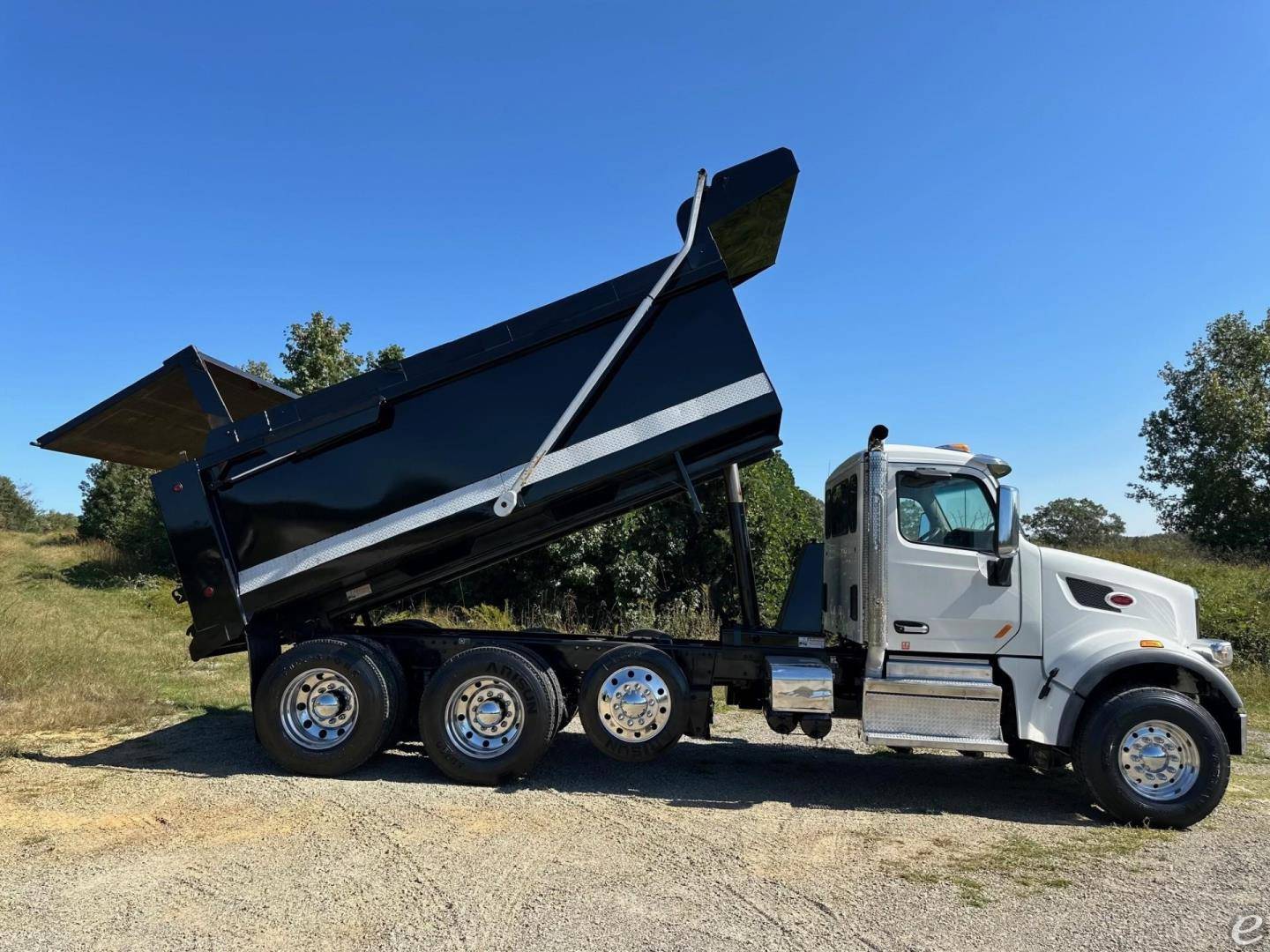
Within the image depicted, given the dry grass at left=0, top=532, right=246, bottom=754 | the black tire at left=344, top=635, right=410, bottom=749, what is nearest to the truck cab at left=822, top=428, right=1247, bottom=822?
the black tire at left=344, top=635, right=410, bottom=749

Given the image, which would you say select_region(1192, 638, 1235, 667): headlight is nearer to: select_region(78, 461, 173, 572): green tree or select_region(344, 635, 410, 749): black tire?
select_region(344, 635, 410, 749): black tire

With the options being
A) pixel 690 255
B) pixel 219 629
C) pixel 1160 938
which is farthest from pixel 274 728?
pixel 1160 938

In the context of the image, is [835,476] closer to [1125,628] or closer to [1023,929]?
[1125,628]

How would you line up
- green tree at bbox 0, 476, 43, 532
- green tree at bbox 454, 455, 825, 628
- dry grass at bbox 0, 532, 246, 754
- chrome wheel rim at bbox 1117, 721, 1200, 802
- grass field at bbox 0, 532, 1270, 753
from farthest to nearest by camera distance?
1. green tree at bbox 0, 476, 43, 532
2. green tree at bbox 454, 455, 825, 628
3. grass field at bbox 0, 532, 1270, 753
4. dry grass at bbox 0, 532, 246, 754
5. chrome wheel rim at bbox 1117, 721, 1200, 802

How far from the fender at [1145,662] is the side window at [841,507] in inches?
74.7

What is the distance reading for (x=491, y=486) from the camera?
619cm

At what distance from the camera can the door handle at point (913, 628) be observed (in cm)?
605

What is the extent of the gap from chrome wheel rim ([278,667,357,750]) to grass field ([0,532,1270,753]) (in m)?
2.71

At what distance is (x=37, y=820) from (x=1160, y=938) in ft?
20.5

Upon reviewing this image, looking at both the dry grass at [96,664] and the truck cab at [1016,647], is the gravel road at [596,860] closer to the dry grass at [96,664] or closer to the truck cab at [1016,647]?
the truck cab at [1016,647]

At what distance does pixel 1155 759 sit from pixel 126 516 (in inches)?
1269

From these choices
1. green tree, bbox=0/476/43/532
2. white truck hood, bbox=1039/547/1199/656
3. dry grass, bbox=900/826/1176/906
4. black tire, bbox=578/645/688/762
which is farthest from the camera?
green tree, bbox=0/476/43/532

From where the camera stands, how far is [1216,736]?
17.8 feet

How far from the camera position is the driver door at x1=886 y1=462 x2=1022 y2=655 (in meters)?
5.98
